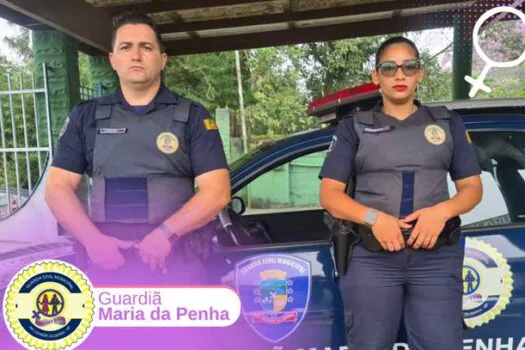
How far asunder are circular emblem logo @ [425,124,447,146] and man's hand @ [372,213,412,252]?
284 mm

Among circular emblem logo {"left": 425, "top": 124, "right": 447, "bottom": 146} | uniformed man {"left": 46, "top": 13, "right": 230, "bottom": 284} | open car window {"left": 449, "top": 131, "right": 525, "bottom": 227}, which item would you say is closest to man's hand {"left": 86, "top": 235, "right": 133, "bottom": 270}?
uniformed man {"left": 46, "top": 13, "right": 230, "bottom": 284}

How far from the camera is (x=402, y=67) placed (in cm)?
145

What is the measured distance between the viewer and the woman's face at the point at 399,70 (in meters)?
1.45

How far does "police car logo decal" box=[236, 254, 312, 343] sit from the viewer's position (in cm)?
167

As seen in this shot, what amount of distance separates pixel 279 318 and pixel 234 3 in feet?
7.67

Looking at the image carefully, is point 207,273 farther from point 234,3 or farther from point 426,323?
point 234,3

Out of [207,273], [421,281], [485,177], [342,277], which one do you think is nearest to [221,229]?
[207,273]

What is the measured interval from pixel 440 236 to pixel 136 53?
43.7 inches

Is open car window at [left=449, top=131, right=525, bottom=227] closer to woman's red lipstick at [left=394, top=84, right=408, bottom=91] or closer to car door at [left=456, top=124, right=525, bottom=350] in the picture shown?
car door at [left=456, top=124, right=525, bottom=350]

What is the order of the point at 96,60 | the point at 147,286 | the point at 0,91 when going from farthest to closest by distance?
the point at 96,60 → the point at 0,91 → the point at 147,286

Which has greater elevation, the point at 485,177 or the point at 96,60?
the point at 96,60

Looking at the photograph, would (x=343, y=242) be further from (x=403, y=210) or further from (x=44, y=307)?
(x=44, y=307)

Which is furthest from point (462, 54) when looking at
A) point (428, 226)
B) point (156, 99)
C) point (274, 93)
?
point (274, 93)

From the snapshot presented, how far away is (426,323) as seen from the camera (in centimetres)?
142
